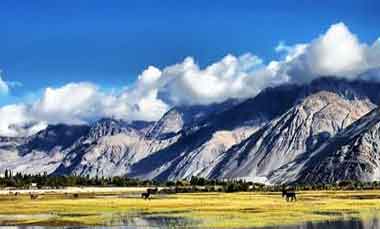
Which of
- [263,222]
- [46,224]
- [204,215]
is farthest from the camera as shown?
[204,215]

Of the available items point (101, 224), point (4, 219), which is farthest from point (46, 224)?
point (4, 219)

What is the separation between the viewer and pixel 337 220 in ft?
271

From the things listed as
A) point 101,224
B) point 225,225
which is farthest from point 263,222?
point 101,224

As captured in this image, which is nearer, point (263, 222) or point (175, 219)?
point (263, 222)

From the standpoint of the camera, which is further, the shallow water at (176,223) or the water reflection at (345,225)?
the shallow water at (176,223)

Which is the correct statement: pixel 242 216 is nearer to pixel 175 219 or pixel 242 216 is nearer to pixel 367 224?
pixel 175 219

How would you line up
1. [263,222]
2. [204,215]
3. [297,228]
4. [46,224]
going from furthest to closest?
[204,215], [46,224], [263,222], [297,228]

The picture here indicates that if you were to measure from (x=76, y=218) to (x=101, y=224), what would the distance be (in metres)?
14.2

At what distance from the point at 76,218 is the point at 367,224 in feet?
133

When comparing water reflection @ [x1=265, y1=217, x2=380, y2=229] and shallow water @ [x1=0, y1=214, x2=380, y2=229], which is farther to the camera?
shallow water @ [x1=0, y1=214, x2=380, y2=229]

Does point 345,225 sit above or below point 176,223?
below

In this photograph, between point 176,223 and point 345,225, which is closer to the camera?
point 345,225

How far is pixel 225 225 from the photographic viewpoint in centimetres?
7794

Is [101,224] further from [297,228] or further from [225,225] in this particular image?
[297,228]
